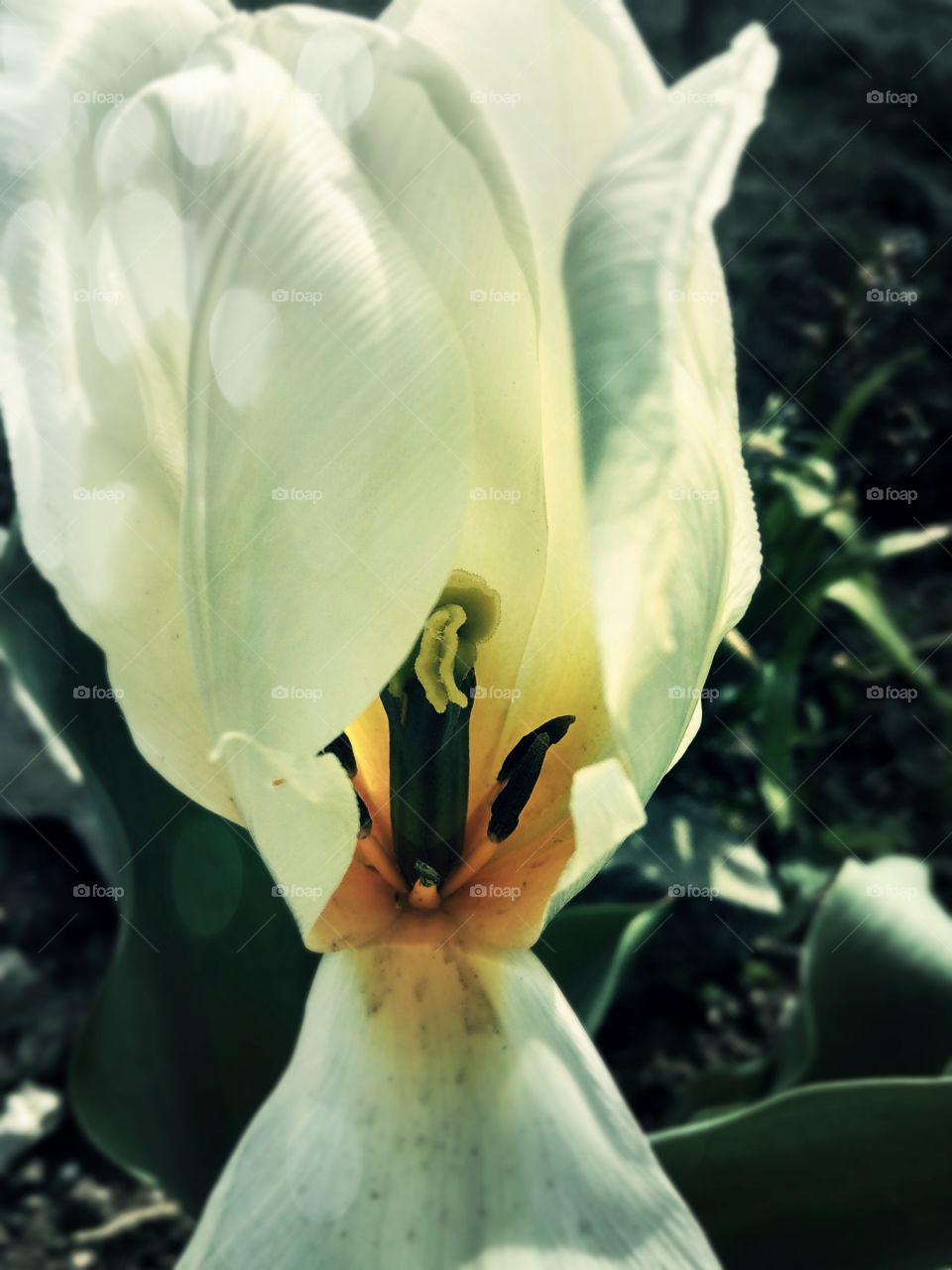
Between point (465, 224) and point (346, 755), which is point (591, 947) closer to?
point (346, 755)

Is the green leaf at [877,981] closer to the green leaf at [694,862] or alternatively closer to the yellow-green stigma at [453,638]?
the green leaf at [694,862]

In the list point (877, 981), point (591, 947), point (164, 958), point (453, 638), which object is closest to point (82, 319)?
point (453, 638)

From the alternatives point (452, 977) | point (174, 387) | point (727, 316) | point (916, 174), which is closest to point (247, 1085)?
point (452, 977)

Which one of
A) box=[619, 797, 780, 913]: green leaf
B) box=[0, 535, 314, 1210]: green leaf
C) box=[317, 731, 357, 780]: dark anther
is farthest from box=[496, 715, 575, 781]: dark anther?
box=[619, 797, 780, 913]: green leaf

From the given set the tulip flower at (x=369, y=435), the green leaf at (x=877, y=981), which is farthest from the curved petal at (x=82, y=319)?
the green leaf at (x=877, y=981)

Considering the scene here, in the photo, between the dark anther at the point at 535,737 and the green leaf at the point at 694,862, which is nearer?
the dark anther at the point at 535,737

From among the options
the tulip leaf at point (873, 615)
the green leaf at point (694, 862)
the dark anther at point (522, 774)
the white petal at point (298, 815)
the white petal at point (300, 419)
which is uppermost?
the white petal at point (300, 419)

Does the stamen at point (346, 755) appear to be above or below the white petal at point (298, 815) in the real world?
below
